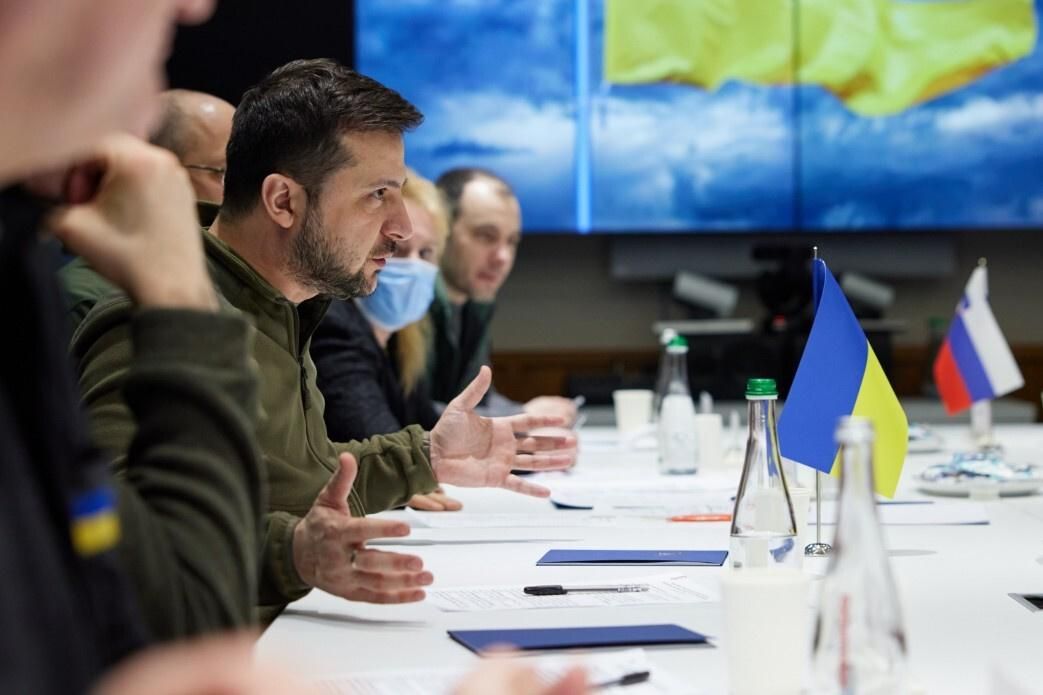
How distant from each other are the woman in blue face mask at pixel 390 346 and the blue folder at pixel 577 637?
106cm

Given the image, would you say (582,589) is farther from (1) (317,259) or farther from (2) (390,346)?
(2) (390,346)

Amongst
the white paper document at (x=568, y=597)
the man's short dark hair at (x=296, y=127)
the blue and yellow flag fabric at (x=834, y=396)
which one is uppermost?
the man's short dark hair at (x=296, y=127)

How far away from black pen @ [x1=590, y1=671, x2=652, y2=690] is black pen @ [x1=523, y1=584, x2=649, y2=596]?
0.40 meters

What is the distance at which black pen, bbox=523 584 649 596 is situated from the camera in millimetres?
1561

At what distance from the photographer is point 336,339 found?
3.01 metres

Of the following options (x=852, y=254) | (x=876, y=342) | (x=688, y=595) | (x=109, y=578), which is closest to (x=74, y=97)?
(x=109, y=578)

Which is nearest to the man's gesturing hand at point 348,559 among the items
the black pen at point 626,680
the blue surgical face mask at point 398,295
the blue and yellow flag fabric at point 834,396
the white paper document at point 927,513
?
the black pen at point 626,680

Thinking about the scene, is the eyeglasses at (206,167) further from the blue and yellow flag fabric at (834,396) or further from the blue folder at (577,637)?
the blue folder at (577,637)

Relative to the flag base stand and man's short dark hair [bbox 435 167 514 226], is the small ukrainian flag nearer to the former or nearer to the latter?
the flag base stand

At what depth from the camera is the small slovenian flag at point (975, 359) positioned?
3.47 m

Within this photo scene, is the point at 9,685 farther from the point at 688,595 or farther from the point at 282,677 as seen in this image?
the point at 688,595

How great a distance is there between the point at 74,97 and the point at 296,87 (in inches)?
56.6

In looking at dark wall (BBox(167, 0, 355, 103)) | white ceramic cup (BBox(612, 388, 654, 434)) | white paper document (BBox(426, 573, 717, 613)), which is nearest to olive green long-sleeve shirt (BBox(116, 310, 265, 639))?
white paper document (BBox(426, 573, 717, 613))

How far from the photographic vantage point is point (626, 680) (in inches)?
45.3
